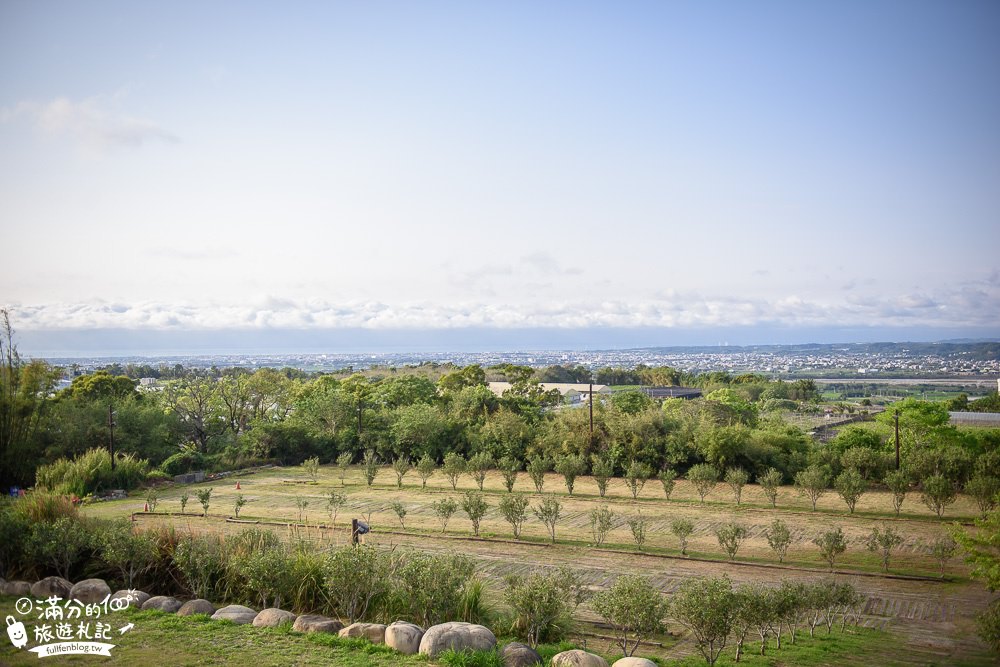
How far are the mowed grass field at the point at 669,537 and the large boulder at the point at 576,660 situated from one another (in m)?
1.76

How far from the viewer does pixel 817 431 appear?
3356cm

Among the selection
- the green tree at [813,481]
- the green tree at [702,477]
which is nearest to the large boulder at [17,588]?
the green tree at [702,477]

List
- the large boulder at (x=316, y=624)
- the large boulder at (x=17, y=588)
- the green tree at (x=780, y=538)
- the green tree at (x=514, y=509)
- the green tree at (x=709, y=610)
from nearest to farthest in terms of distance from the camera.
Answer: the green tree at (x=709, y=610)
the large boulder at (x=316, y=624)
the large boulder at (x=17, y=588)
the green tree at (x=780, y=538)
the green tree at (x=514, y=509)

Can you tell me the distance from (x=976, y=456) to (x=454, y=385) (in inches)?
1148

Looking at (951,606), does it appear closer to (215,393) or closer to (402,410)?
(402,410)

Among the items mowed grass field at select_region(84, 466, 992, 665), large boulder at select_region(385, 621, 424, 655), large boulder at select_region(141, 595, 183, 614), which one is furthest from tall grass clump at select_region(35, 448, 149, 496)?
large boulder at select_region(385, 621, 424, 655)

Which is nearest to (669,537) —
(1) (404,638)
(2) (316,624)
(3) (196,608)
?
(1) (404,638)

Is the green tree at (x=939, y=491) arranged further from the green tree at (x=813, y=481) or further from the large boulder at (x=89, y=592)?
the large boulder at (x=89, y=592)

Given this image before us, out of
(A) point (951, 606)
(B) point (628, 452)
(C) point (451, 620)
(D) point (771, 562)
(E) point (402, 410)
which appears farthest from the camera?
(E) point (402, 410)

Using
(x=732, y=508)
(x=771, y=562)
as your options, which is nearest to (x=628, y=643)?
(x=771, y=562)

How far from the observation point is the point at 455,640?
6.84 m

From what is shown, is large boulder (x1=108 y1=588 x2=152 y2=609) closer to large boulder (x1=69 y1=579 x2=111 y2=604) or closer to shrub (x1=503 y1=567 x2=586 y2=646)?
large boulder (x1=69 y1=579 x2=111 y2=604)

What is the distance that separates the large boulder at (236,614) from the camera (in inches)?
306

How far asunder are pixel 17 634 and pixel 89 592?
1402 mm
